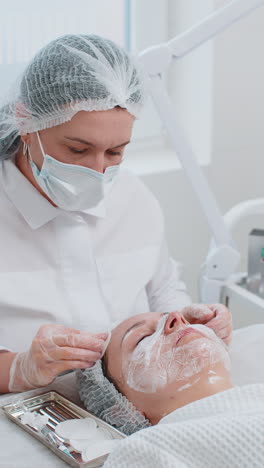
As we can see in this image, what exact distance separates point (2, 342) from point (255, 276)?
2.61 feet

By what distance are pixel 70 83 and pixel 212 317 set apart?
0.63 m

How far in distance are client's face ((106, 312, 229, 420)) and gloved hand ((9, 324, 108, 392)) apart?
6 cm

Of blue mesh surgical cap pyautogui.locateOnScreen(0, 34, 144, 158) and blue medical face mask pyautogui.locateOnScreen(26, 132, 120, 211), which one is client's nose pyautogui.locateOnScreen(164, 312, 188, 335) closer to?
blue medical face mask pyautogui.locateOnScreen(26, 132, 120, 211)

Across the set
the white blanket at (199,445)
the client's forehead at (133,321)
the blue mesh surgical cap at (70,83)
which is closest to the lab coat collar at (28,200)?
the blue mesh surgical cap at (70,83)

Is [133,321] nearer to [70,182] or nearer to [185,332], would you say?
[185,332]

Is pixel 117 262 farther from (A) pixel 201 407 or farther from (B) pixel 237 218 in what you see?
(A) pixel 201 407

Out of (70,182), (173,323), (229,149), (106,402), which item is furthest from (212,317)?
(229,149)

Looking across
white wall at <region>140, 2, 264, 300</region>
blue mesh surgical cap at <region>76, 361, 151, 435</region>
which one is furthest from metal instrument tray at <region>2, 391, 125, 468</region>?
white wall at <region>140, 2, 264, 300</region>

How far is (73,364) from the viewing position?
51.7 inches

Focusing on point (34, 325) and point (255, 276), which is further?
point (255, 276)

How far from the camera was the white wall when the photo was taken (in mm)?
2605

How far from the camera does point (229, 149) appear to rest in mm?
2740

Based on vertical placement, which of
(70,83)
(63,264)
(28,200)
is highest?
(70,83)

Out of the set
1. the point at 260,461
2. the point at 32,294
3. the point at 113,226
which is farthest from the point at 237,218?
the point at 260,461
